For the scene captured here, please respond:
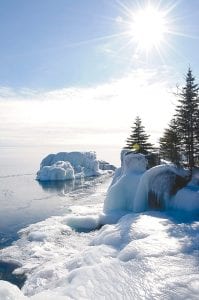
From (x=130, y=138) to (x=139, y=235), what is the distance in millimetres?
22879

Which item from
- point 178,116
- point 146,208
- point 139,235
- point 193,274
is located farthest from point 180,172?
point 193,274

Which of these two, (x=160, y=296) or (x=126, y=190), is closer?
(x=160, y=296)

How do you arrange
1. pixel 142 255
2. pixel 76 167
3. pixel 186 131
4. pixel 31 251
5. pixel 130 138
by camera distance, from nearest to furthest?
pixel 142 255 → pixel 31 251 → pixel 186 131 → pixel 130 138 → pixel 76 167

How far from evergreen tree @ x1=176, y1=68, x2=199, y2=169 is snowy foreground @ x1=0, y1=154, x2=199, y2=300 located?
3.83 m

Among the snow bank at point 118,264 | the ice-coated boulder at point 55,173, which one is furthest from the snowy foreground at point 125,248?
the ice-coated boulder at point 55,173

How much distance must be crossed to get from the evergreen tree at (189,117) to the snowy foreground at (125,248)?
383cm

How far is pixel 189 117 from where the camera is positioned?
2719cm

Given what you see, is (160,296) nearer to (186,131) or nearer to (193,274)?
(193,274)

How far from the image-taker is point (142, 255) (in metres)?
12.4

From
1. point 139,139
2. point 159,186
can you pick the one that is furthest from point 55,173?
point 159,186

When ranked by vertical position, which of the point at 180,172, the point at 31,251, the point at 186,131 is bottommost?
the point at 31,251

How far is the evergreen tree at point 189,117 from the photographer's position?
2706cm

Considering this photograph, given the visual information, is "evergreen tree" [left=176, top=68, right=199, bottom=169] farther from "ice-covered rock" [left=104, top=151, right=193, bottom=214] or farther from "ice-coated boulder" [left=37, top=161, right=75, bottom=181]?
"ice-coated boulder" [left=37, top=161, right=75, bottom=181]

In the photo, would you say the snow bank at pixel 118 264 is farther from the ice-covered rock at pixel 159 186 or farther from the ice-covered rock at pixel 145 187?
the ice-covered rock at pixel 145 187
